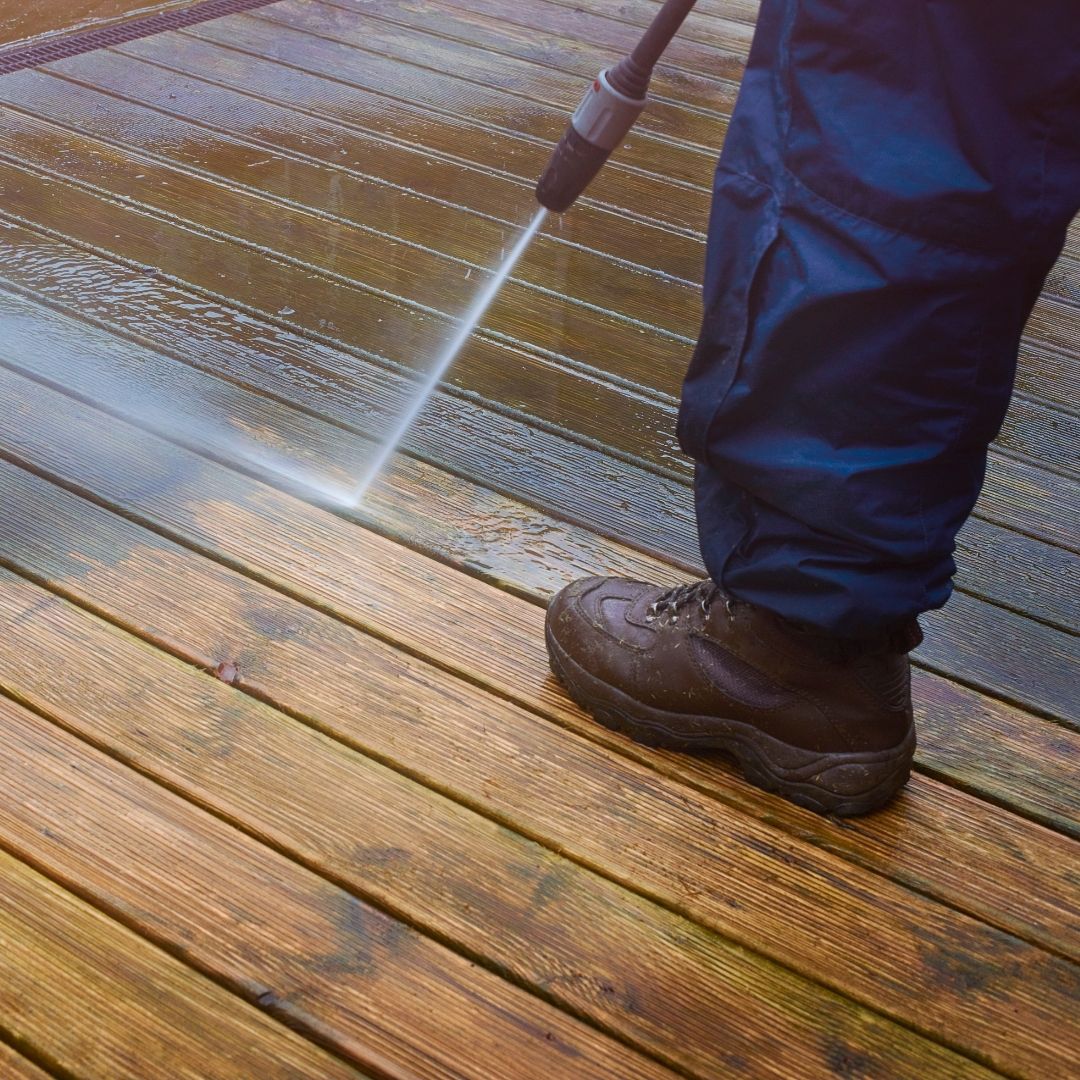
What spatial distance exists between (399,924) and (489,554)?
1.65ft

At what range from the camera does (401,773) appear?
3.54ft

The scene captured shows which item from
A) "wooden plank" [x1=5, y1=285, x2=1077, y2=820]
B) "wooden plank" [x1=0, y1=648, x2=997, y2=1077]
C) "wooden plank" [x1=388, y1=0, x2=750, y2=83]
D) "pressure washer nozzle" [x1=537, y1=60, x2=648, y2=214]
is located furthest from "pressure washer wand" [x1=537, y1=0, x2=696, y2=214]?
"wooden plank" [x1=388, y1=0, x2=750, y2=83]

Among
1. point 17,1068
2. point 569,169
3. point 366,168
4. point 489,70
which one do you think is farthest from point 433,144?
point 17,1068

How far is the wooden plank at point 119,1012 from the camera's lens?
0.84 metres

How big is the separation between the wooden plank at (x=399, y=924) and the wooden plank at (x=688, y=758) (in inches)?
6.0

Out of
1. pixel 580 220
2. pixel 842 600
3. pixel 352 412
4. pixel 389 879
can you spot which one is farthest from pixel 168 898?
pixel 580 220

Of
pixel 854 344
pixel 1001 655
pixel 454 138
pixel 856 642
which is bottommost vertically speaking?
pixel 1001 655

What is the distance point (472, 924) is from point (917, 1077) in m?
0.34

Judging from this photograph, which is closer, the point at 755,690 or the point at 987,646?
the point at 755,690

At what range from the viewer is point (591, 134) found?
3.82 feet

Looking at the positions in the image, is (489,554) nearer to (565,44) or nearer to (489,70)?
(489,70)

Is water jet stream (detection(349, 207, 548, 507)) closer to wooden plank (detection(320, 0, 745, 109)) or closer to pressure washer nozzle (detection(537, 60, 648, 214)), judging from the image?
pressure washer nozzle (detection(537, 60, 648, 214))

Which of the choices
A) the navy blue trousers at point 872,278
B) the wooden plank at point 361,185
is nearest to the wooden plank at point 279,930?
the navy blue trousers at point 872,278

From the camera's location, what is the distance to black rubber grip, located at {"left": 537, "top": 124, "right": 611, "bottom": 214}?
3.86 ft
